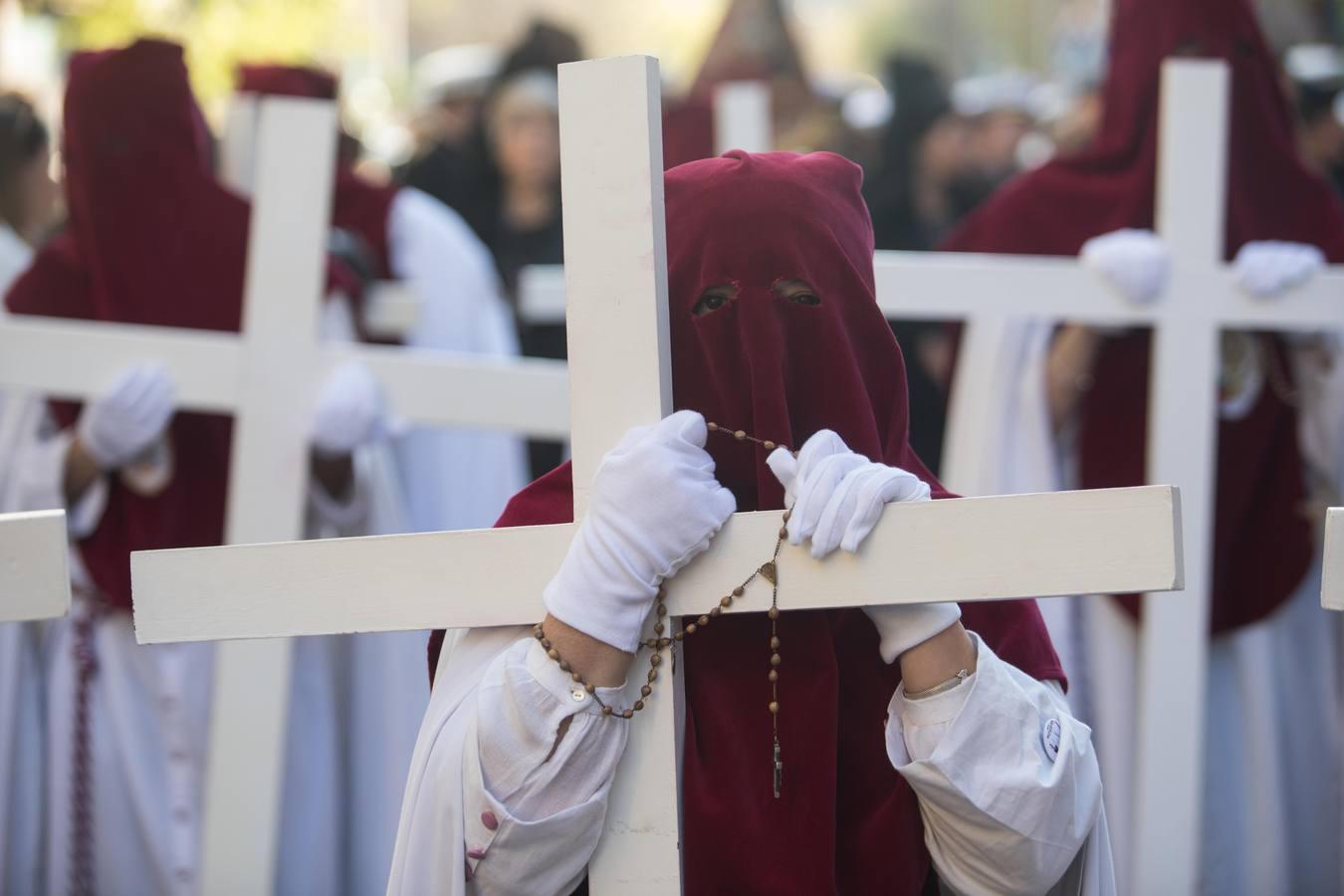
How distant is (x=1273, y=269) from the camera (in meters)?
3.70

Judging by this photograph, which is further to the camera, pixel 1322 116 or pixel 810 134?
pixel 810 134

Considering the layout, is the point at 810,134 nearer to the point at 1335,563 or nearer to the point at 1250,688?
the point at 1250,688

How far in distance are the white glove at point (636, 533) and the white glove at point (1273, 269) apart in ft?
7.37

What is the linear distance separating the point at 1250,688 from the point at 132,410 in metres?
2.79

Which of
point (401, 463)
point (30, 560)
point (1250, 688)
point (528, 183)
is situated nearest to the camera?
point (30, 560)

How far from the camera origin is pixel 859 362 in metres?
2.03

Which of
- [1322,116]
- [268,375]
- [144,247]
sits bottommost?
[268,375]

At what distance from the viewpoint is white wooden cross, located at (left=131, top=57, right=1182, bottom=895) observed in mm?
1779

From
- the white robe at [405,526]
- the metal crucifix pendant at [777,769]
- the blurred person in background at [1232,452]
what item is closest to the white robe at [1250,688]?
the blurred person in background at [1232,452]

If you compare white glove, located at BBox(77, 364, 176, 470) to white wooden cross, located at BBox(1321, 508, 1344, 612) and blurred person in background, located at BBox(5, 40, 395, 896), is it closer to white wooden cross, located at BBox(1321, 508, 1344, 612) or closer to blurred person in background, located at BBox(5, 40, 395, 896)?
blurred person in background, located at BBox(5, 40, 395, 896)

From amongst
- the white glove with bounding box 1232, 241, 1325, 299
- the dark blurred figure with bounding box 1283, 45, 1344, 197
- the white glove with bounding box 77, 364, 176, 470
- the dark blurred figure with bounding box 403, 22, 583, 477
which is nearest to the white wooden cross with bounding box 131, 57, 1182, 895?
the white glove with bounding box 77, 364, 176, 470

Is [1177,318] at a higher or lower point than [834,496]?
higher

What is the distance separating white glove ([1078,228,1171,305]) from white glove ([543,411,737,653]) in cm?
209

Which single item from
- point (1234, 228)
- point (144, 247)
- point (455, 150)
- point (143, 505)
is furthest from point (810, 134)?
point (143, 505)
